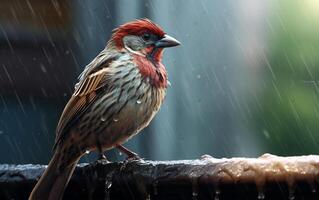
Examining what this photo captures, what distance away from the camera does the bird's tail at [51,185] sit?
318cm

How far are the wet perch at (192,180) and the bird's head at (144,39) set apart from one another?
1582mm

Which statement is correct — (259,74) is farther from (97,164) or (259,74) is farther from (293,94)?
(97,164)

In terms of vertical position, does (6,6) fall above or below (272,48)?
above

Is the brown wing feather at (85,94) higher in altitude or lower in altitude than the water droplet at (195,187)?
lower

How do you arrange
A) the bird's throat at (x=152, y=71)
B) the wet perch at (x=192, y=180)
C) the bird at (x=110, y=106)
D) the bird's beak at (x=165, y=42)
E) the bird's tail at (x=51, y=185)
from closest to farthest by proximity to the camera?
1. the wet perch at (x=192, y=180)
2. the bird's tail at (x=51, y=185)
3. the bird at (x=110, y=106)
4. the bird's throat at (x=152, y=71)
5. the bird's beak at (x=165, y=42)

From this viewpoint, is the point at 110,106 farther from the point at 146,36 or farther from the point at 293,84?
the point at 293,84

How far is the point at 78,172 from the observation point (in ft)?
10.7

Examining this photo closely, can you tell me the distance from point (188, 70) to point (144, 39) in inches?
153

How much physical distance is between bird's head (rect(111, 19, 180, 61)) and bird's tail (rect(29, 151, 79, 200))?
121 centimetres

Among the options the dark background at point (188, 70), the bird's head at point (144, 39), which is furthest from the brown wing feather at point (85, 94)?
the dark background at point (188, 70)

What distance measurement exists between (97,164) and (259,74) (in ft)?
18.0

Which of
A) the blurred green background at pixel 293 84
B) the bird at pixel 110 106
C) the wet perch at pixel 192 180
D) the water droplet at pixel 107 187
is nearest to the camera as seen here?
the wet perch at pixel 192 180

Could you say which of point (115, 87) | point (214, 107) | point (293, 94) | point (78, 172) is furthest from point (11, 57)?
point (78, 172)

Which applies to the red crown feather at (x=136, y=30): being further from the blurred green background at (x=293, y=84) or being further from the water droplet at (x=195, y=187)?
the blurred green background at (x=293, y=84)
